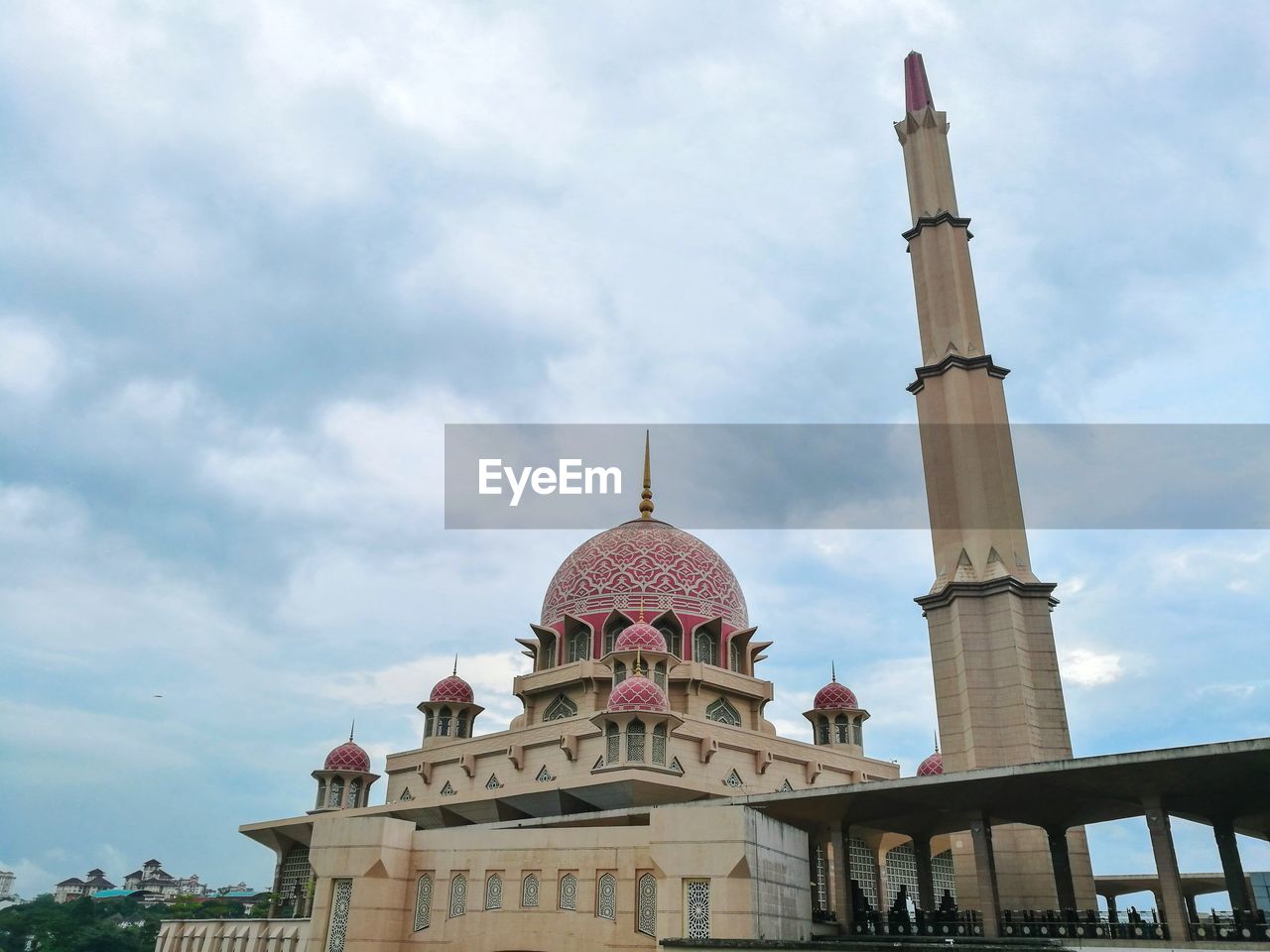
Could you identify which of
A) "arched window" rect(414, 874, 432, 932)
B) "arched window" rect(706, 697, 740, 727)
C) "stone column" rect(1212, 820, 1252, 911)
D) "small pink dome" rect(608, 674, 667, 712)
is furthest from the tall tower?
"arched window" rect(414, 874, 432, 932)

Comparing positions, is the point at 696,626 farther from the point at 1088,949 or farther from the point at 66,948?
the point at 66,948

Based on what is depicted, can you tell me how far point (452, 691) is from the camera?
30859 millimetres

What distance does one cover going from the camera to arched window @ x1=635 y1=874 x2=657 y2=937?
16438 millimetres

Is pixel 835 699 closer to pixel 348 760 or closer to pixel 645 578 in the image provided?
pixel 645 578

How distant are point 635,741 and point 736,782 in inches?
155

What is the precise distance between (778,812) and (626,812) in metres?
2.83

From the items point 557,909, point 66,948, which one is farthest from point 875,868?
point 66,948

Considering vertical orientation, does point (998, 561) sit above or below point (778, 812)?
above

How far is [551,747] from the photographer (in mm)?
25531

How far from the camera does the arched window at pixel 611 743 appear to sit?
23.1m

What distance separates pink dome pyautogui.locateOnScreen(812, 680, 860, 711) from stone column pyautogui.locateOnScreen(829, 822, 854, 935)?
1267 centimetres

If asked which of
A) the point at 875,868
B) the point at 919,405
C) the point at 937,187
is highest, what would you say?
the point at 937,187

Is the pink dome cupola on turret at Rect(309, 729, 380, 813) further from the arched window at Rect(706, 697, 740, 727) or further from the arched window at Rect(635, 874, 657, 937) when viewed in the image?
the arched window at Rect(635, 874, 657, 937)

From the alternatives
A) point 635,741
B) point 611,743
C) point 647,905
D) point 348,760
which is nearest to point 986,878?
point 647,905
